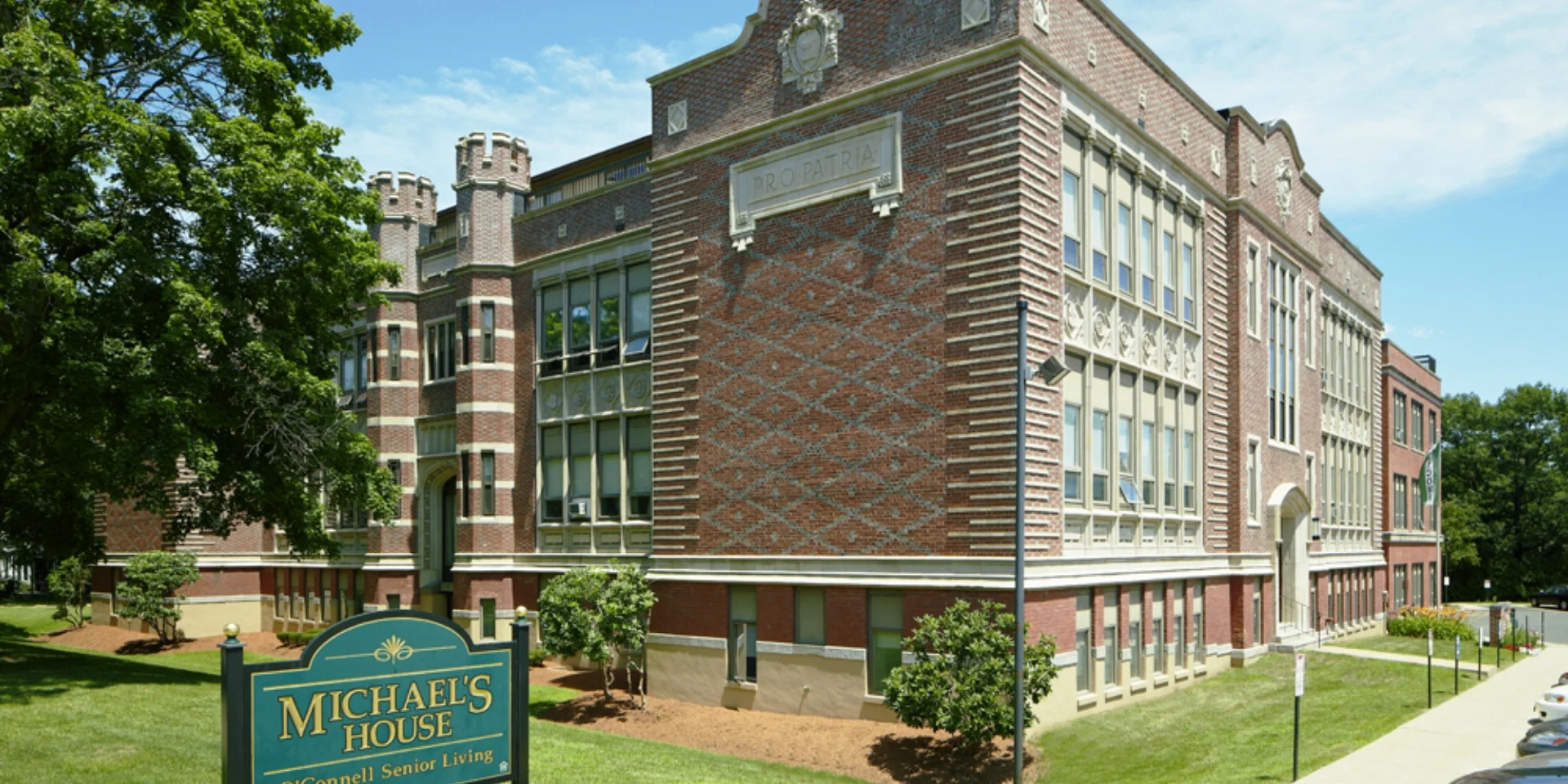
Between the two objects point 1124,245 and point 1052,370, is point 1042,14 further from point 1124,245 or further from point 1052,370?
point 1052,370

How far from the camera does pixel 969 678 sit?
20141mm

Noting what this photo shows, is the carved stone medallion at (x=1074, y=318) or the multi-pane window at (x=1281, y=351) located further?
the multi-pane window at (x=1281, y=351)

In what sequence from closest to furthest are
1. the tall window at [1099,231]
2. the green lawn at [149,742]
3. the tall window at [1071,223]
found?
the green lawn at [149,742], the tall window at [1071,223], the tall window at [1099,231]

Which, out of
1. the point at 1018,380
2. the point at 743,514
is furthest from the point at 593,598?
the point at 1018,380

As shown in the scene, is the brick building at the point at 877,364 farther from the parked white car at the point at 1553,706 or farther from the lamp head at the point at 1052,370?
the parked white car at the point at 1553,706

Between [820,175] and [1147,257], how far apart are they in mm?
8138

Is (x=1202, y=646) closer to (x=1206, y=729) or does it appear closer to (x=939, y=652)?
(x=1206, y=729)

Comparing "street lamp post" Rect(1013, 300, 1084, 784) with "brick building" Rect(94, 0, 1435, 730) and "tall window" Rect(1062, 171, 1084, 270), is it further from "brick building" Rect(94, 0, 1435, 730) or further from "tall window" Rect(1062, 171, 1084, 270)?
"tall window" Rect(1062, 171, 1084, 270)

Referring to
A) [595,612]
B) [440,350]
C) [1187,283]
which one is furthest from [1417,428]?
[595,612]

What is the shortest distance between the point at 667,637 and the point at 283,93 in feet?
47.3

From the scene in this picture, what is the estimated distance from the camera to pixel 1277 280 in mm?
36000

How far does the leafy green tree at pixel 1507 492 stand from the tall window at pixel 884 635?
69.2 m

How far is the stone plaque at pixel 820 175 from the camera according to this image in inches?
948

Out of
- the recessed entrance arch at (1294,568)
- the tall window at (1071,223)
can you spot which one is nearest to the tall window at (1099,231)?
the tall window at (1071,223)
